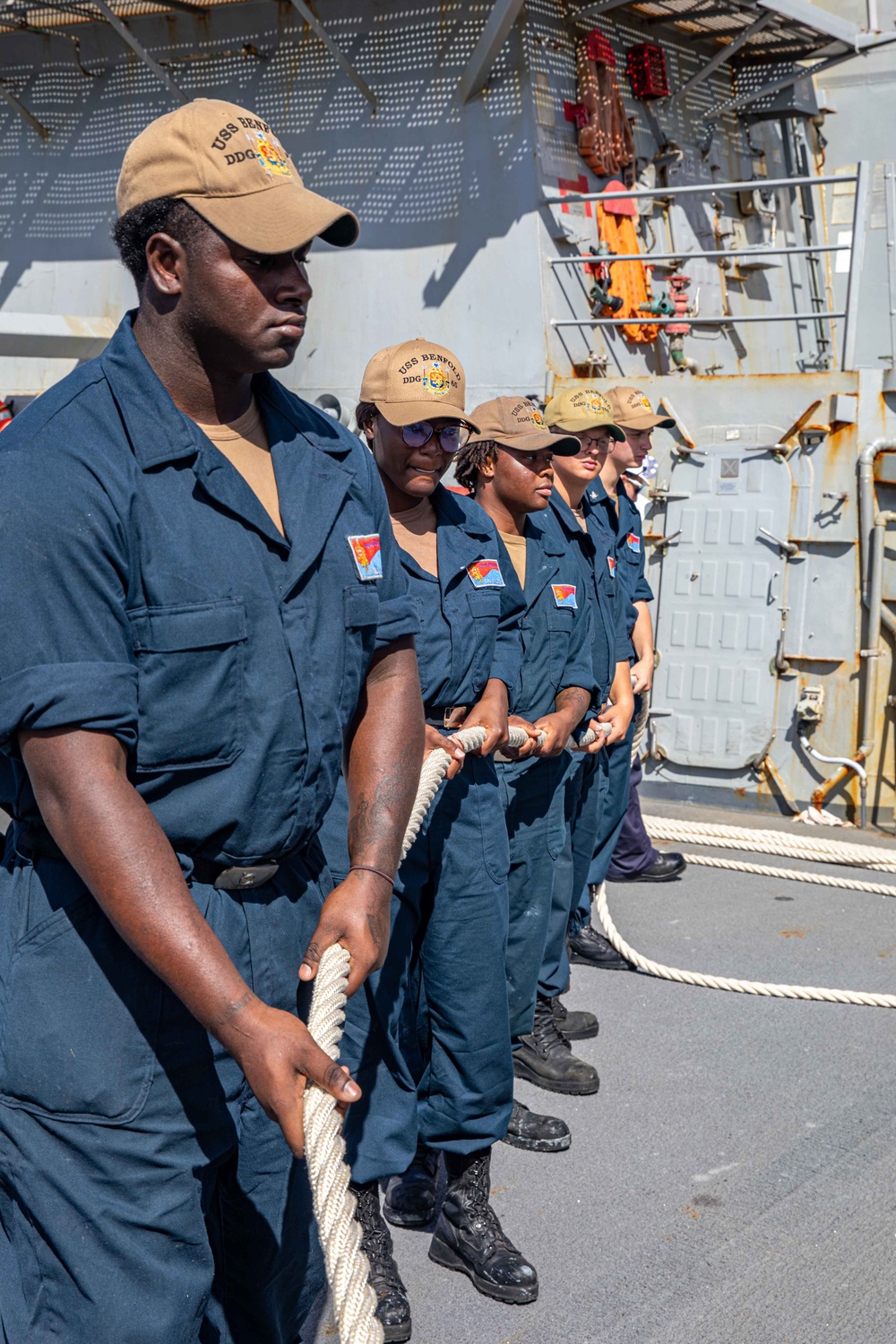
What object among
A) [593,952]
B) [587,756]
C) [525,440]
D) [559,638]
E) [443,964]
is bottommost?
[593,952]

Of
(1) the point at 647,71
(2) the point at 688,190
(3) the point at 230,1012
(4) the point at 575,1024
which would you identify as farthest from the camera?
(1) the point at 647,71

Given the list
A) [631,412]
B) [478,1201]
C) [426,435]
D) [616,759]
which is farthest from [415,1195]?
[631,412]

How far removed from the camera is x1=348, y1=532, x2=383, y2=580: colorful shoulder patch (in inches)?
73.9

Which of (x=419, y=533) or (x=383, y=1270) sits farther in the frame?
(x=419, y=533)

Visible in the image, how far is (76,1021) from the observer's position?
164cm

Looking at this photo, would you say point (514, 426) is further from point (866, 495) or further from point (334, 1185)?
point (866, 495)

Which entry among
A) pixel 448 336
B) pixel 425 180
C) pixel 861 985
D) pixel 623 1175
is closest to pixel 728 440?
pixel 448 336

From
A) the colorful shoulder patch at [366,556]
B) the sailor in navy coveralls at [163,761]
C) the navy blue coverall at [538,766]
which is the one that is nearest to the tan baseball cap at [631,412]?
the navy blue coverall at [538,766]

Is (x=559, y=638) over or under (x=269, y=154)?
under

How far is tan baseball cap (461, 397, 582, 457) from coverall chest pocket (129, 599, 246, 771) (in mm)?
2328

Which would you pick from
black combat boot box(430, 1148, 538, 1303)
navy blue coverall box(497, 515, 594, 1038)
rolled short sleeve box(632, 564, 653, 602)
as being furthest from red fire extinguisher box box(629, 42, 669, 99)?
black combat boot box(430, 1148, 538, 1303)

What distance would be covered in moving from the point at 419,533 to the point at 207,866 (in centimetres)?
175

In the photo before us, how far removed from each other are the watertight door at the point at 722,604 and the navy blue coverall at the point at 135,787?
632cm

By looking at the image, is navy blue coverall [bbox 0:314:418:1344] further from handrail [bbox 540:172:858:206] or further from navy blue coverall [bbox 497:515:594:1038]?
handrail [bbox 540:172:858:206]
